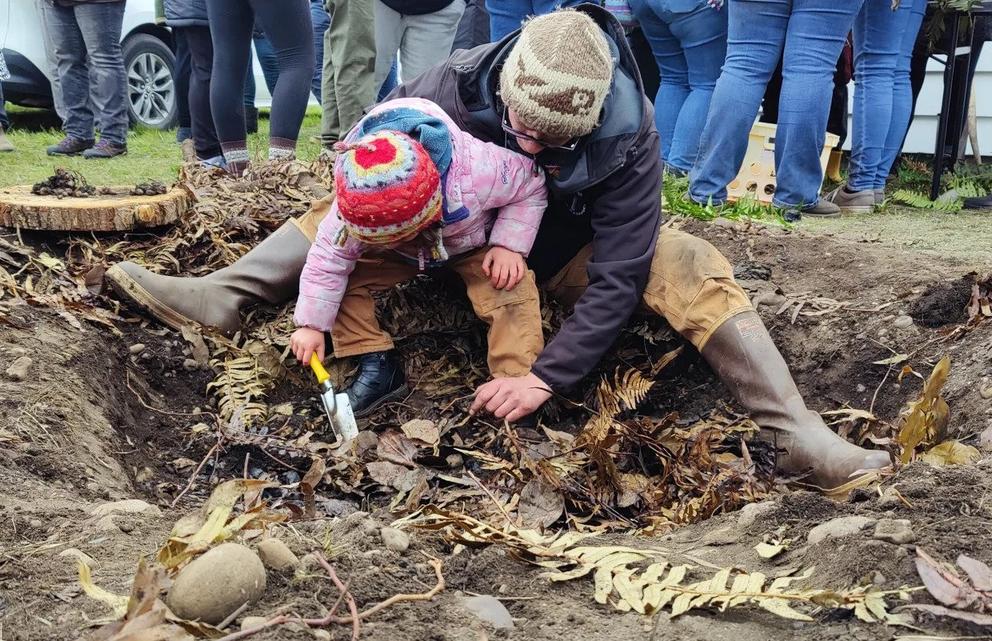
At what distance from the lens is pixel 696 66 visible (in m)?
5.56

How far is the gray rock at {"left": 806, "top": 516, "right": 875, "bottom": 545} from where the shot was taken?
66.5 inches

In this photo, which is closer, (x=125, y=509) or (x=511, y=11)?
(x=125, y=509)

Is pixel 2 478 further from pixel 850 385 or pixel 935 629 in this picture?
pixel 850 385

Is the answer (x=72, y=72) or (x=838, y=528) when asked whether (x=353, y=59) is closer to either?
(x=72, y=72)

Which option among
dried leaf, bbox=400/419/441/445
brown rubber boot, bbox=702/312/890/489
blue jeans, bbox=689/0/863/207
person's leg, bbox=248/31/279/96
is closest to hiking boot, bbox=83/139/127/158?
person's leg, bbox=248/31/279/96

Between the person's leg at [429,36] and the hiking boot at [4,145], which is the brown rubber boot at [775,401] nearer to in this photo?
the person's leg at [429,36]

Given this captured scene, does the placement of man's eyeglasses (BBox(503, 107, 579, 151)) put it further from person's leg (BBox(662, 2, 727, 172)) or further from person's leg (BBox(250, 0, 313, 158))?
person's leg (BBox(662, 2, 727, 172))

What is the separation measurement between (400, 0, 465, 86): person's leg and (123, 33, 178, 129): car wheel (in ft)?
13.6

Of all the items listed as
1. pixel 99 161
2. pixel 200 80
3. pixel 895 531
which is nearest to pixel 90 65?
pixel 99 161

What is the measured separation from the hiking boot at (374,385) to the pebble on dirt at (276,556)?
1.50 metres

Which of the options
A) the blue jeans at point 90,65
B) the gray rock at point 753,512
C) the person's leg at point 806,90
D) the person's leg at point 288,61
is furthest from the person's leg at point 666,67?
the blue jeans at point 90,65

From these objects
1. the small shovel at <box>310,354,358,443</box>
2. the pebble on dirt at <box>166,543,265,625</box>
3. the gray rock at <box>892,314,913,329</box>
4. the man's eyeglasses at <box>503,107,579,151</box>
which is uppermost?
the man's eyeglasses at <box>503,107,579,151</box>

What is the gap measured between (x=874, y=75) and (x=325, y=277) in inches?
151

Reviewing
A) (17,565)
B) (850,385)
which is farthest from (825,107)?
(17,565)
